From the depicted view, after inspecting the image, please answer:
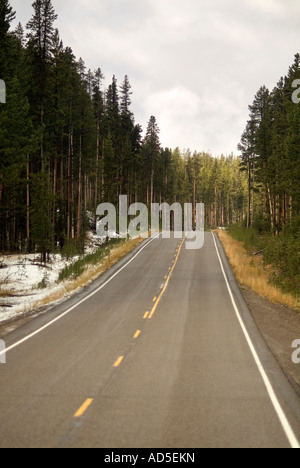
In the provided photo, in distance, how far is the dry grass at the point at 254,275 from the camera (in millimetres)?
20033

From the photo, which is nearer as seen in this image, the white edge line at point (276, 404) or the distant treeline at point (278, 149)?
the white edge line at point (276, 404)

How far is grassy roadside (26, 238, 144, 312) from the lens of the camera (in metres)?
20.2

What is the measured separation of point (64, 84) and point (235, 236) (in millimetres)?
28963

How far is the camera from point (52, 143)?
117ft

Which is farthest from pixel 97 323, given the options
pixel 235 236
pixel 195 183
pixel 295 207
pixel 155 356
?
pixel 195 183

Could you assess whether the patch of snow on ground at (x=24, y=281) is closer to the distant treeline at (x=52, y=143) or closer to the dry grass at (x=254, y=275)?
the distant treeline at (x=52, y=143)

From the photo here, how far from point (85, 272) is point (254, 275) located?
1235cm

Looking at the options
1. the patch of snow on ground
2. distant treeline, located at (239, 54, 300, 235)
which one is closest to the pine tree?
distant treeline, located at (239, 54, 300, 235)

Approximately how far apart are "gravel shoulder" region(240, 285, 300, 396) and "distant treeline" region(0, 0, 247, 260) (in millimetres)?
15984

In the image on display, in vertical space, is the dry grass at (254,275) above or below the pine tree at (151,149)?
below

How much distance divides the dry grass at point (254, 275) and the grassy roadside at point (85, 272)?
10.1 m

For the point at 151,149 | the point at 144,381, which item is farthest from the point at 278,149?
the point at 151,149

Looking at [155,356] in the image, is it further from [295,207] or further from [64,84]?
[64,84]

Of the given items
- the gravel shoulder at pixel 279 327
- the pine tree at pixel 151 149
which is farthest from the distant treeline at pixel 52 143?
the gravel shoulder at pixel 279 327
